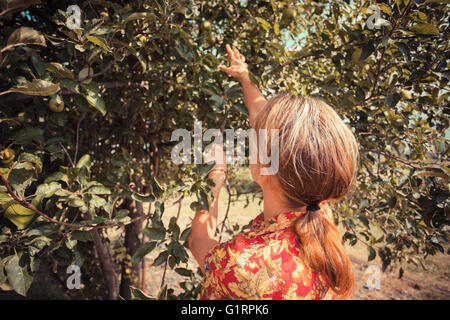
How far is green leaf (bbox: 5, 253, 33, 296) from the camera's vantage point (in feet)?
3.11

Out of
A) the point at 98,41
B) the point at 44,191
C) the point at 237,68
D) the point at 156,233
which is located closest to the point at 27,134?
the point at 44,191

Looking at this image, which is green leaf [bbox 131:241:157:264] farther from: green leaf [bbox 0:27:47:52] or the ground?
the ground

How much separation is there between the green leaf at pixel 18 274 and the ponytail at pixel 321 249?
0.92m

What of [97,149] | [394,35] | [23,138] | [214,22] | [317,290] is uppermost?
[214,22]

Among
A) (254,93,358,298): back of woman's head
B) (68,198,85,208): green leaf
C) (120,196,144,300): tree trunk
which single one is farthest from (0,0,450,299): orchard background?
(120,196,144,300): tree trunk

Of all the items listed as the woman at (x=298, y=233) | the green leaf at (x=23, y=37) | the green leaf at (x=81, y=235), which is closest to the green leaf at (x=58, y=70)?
the green leaf at (x=23, y=37)

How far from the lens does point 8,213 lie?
907 mm

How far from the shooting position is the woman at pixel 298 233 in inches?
33.6

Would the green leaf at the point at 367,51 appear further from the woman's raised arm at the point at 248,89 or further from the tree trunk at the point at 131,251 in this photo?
the tree trunk at the point at 131,251

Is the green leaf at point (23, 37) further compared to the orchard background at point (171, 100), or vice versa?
the orchard background at point (171, 100)
